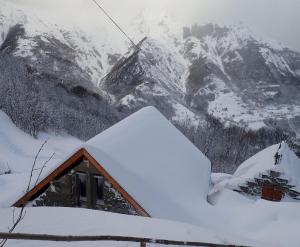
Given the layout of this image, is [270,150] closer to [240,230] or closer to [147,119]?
[147,119]

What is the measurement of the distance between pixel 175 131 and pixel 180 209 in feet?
20.8

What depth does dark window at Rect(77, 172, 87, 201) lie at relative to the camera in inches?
528

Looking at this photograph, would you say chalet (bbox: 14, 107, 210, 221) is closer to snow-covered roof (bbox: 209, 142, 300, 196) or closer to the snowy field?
the snowy field

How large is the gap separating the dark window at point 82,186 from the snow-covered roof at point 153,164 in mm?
1248

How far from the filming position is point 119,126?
16047mm

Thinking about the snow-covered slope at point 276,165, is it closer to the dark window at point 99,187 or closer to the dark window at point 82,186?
the dark window at point 99,187

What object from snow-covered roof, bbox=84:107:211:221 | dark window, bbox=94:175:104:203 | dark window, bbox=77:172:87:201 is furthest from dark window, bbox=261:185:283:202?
dark window, bbox=77:172:87:201

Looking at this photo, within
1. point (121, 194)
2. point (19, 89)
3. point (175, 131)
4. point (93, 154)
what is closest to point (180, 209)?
point (121, 194)

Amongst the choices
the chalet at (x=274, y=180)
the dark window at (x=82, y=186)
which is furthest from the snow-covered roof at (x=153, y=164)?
the chalet at (x=274, y=180)

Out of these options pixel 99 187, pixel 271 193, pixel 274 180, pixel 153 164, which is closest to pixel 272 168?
pixel 274 180

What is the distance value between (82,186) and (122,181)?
2048 mm

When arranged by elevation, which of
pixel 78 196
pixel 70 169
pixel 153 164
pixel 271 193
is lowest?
pixel 78 196

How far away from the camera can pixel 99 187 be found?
1338cm

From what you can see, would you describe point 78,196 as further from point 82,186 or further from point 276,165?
point 276,165
